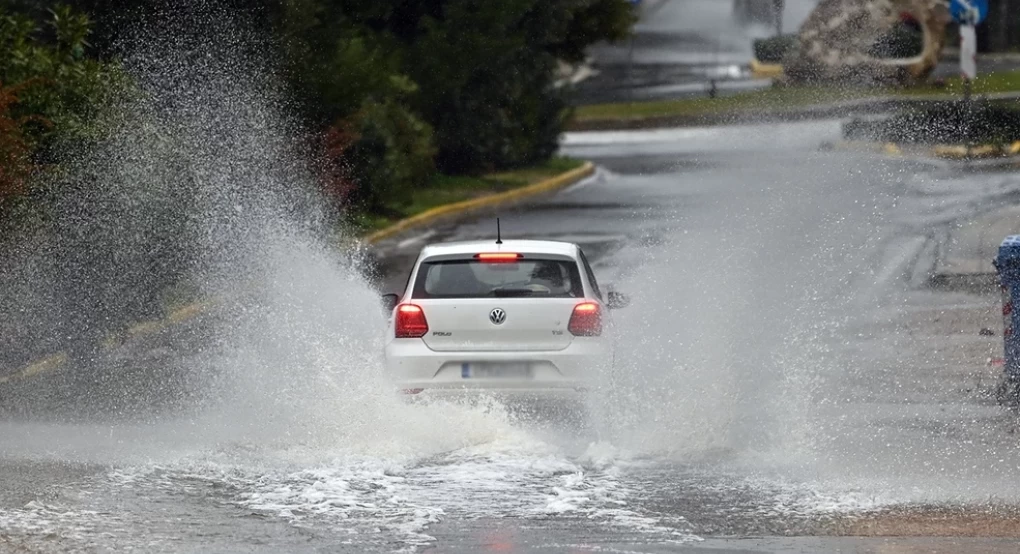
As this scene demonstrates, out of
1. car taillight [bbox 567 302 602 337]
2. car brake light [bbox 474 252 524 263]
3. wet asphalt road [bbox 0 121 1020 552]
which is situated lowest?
wet asphalt road [bbox 0 121 1020 552]

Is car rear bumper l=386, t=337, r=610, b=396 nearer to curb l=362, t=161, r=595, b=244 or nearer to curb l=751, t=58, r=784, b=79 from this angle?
curb l=362, t=161, r=595, b=244

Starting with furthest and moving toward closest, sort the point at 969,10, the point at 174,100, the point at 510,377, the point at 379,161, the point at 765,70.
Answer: the point at 765,70 < the point at 969,10 < the point at 379,161 < the point at 174,100 < the point at 510,377

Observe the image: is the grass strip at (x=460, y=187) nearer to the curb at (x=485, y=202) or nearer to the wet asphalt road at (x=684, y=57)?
the curb at (x=485, y=202)

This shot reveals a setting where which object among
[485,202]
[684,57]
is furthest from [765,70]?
[485,202]

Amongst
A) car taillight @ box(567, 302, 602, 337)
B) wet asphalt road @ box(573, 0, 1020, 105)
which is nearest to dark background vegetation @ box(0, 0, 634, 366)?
car taillight @ box(567, 302, 602, 337)

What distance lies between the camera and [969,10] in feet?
127

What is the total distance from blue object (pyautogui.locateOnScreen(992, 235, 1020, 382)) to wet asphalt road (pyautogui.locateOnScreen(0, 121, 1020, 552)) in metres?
0.38

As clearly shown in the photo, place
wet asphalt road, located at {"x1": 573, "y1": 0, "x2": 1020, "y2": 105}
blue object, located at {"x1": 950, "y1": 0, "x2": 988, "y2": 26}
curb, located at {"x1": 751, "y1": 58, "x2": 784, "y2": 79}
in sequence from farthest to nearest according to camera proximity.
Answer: curb, located at {"x1": 751, "y1": 58, "x2": 784, "y2": 79} → wet asphalt road, located at {"x1": 573, "y1": 0, "x2": 1020, "y2": 105} → blue object, located at {"x1": 950, "y1": 0, "x2": 988, "y2": 26}

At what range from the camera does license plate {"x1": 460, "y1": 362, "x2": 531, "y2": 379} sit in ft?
41.3

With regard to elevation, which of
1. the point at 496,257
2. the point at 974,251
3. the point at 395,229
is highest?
the point at 496,257

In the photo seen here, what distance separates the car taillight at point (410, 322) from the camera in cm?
1270

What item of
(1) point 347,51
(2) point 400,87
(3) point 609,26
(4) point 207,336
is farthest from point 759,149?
(4) point 207,336

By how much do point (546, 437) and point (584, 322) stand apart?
0.86 metres

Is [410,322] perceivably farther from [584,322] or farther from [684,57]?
[684,57]
